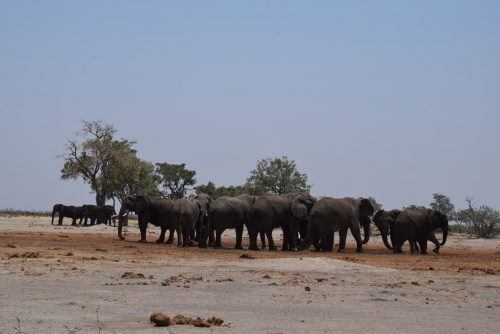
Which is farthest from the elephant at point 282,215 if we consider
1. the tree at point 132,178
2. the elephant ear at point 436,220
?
the tree at point 132,178

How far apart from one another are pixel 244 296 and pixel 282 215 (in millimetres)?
19650

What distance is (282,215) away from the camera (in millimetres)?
33438

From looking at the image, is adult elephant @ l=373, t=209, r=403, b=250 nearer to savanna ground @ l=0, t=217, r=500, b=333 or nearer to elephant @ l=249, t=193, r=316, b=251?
elephant @ l=249, t=193, r=316, b=251

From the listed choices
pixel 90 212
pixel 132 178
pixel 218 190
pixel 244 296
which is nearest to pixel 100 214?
pixel 90 212

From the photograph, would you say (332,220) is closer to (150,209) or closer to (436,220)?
(436,220)

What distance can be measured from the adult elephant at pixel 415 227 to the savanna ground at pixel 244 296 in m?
13.2

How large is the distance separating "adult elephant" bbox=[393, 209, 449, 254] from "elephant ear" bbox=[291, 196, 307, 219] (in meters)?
4.32

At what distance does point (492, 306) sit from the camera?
44.1ft

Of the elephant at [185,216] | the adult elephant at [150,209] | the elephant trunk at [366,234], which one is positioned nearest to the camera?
the elephant at [185,216]

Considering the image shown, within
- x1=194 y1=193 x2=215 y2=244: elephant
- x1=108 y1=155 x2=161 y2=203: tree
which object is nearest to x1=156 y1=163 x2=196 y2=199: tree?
x1=108 y1=155 x2=161 y2=203: tree

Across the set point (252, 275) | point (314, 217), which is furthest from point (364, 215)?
point (252, 275)

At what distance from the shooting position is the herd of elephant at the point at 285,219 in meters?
32.5

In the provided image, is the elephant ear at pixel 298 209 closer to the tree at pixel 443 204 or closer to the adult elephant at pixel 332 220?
the adult elephant at pixel 332 220

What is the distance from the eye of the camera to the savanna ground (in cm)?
1060
